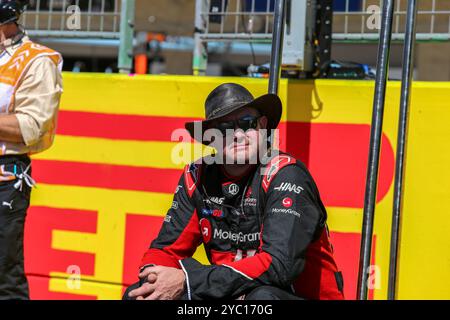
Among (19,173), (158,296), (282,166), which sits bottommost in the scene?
(158,296)

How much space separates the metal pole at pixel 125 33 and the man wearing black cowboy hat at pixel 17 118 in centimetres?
91

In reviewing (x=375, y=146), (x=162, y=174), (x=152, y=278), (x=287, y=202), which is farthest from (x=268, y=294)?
(x=162, y=174)

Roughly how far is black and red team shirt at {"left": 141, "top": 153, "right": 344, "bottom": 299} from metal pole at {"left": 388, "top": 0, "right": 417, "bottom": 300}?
81 centimetres

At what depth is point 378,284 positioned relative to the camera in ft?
13.9

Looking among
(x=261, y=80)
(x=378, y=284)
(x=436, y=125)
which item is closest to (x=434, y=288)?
(x=378, y=284)

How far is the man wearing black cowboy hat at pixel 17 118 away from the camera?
12.9 ft

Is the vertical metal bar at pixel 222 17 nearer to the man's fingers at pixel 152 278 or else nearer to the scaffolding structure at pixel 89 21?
the scaffolding structure at pixel 89 21

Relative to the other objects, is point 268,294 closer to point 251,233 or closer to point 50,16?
point 251,233

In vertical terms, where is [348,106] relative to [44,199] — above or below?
above

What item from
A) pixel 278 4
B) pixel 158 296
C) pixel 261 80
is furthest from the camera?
pixel 261 80

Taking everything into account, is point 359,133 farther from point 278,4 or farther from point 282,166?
point 282,166

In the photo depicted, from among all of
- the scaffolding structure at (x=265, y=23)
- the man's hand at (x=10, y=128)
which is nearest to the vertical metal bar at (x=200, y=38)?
the scaffolding structure at (x=265, y=23)

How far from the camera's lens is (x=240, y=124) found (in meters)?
3.16

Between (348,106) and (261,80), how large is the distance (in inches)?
21.9
